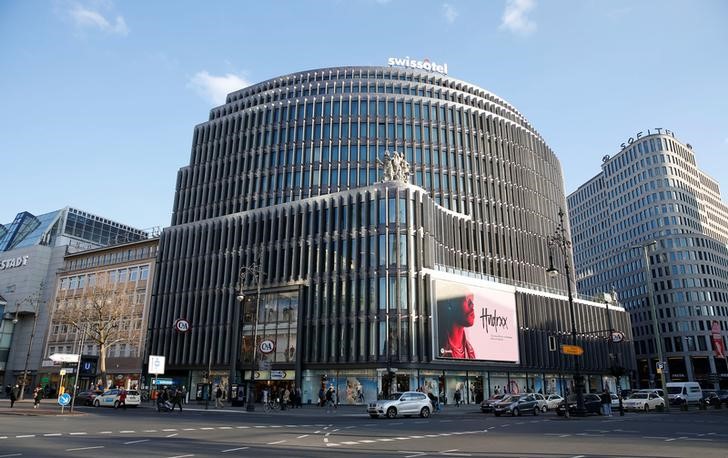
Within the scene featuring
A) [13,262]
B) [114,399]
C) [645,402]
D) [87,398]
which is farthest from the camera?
[13,262]

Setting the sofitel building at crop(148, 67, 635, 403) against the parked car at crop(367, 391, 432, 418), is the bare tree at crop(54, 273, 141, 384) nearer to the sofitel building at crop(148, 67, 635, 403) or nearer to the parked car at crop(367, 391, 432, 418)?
the sofitel building at crop(148, 67, 635, 403)

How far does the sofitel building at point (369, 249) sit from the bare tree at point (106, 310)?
5.64 metres

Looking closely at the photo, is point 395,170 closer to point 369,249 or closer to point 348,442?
point 369,249

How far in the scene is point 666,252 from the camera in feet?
399

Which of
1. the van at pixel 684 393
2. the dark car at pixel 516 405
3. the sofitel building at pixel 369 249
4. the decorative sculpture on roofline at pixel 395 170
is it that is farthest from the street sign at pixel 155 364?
the van at pixel 684 393

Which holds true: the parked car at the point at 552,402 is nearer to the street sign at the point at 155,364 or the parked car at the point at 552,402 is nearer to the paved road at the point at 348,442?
the paved road at the point at 348,442

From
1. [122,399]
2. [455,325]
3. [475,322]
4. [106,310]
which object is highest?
[106,310]

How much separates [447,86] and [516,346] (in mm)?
46218

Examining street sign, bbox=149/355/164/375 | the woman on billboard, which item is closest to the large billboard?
the woman on billboard

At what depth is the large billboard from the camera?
5531 centimetres

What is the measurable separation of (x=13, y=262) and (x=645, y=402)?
3763 inches

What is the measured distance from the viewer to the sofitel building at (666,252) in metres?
114

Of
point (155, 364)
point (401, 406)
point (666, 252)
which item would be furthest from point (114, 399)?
point (666, 252)

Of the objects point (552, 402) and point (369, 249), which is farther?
point (369, 249)
